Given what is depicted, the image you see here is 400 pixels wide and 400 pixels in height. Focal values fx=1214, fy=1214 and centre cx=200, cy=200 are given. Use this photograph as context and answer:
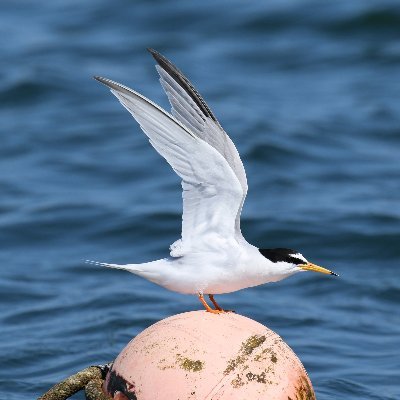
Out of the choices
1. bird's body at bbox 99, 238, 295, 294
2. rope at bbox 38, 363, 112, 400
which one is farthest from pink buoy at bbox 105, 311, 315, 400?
bird's body at bbox 99, 238, 295, 294

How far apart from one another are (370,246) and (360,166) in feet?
10.5

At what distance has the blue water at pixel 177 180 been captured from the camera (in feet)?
49.1

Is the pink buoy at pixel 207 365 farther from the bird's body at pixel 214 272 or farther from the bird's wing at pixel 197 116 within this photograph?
the bird's wing at pixel 197 116

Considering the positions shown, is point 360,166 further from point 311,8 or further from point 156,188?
point 311,8

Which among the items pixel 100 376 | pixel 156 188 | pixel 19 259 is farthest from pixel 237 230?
pixel 156 188

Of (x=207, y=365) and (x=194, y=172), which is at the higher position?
(x=194, y=172)

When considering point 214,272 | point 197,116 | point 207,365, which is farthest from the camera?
point 197,116

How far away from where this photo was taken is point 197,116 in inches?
390

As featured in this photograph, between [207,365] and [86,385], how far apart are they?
4.25 ft

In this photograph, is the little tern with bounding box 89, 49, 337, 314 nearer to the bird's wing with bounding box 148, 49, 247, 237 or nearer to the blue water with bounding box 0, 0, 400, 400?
the bird's wing with bounding box 148, 49, 247, 237

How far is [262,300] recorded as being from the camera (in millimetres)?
16156

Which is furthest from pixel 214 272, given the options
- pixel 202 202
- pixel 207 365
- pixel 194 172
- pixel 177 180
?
pixel 177 180

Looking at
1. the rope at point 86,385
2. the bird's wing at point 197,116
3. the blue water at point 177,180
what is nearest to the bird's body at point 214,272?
the bird's wing at point 197,116

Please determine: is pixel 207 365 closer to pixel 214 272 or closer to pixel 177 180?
pixel 214 272
